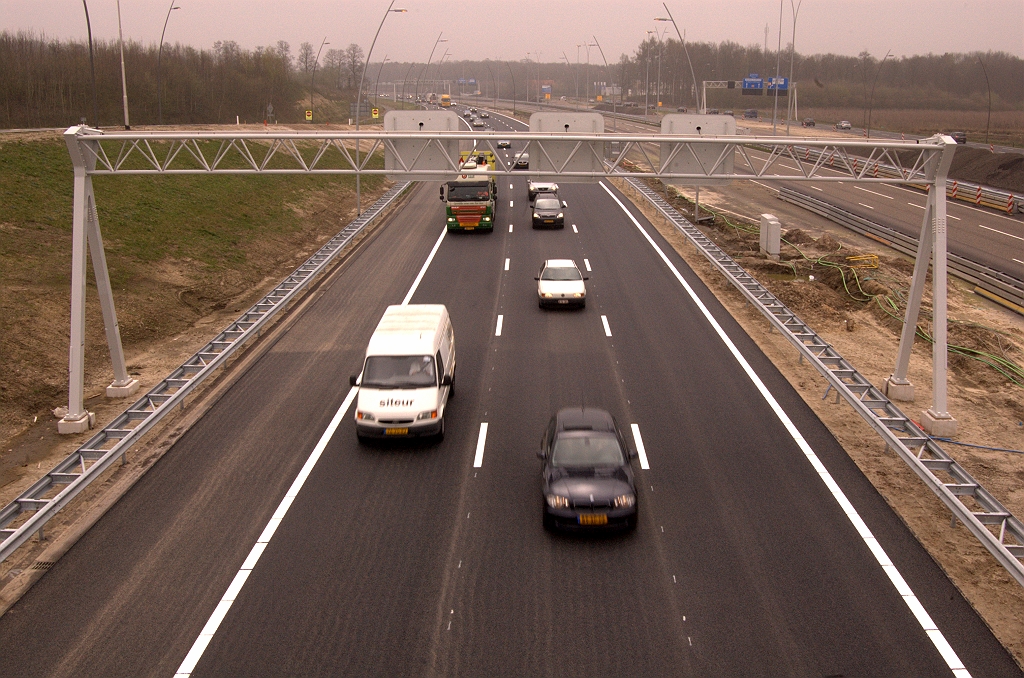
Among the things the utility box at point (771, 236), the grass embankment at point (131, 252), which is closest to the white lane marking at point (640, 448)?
the grass embankment at point (131, 252)

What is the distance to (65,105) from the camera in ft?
185

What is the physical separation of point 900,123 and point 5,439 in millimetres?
100815

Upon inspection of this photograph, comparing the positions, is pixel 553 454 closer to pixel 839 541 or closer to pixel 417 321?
pixel 839 541

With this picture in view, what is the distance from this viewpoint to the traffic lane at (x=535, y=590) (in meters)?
10.1

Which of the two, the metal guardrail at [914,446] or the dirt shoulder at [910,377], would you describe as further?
the dirt shoulder at [910,377]

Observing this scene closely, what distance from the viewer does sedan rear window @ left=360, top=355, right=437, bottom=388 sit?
16422 mm

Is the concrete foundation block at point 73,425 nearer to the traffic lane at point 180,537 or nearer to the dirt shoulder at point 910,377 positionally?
the traffic lane at point 180,537

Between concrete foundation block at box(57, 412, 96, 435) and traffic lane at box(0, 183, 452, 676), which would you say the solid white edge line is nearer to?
traffic lane at box(0, 183, 452, 676)

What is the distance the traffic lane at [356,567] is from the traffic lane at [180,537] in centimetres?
62

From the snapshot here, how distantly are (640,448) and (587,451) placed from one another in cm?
280

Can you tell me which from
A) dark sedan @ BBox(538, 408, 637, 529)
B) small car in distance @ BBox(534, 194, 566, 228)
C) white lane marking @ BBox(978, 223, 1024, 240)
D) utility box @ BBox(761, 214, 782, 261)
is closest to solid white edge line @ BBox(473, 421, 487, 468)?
dark sedan @ BBox(538, 408, 637, 529)

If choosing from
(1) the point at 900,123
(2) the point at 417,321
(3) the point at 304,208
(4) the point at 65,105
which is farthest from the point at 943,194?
(1) the point at 900,123

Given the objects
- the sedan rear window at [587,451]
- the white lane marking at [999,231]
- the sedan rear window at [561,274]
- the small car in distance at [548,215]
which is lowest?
the sedan rear window at [587,451]

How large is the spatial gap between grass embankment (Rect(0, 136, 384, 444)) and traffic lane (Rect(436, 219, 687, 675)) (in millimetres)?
11432
